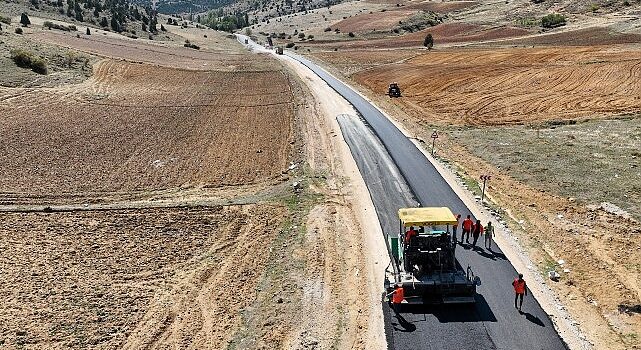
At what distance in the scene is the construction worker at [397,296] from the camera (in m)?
17.0

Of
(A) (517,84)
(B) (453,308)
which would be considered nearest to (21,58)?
(A) (517,84)

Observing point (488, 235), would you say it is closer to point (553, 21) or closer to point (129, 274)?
point (129, 274)

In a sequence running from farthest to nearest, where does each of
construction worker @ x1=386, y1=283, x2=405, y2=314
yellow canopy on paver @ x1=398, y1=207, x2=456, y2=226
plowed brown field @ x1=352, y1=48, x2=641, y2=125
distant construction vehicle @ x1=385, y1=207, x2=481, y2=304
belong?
plowed brown field @ x1=352, y1=48, x2=641, y2=125 < yellow canopy on paver @ x1=398, y1=207, x2=456, y2=226 < distant construction vehicle @ x1=385, y1=207, x2=481, y2=304 < construction worker @ x1=386, y1=283, x2=405, y2=314

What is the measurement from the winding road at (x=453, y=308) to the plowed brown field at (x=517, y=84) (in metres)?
15.1

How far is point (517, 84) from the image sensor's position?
5391 cm

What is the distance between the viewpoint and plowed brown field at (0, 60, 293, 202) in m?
29.6

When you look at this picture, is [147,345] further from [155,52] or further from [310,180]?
[155,52]

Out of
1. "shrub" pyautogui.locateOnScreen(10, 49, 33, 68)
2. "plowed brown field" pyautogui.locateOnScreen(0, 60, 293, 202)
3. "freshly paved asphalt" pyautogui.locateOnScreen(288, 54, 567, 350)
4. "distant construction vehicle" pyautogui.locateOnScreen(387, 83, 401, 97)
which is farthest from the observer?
"shrub" pyautogui.locateOnScreen(10, 49, 33, 68)

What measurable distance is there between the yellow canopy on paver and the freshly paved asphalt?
275 centimetres

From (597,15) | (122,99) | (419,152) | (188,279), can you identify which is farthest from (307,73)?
(597,15)

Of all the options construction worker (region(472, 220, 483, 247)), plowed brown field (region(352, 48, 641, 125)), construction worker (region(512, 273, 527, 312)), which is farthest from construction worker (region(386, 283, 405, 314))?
plowed brown field (region(352, 48, 641, 125))

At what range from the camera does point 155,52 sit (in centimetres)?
8619

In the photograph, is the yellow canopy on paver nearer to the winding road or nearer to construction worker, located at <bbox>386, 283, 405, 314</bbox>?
construction worker, located at <bbox>386, 283, 405, 314</bbox>

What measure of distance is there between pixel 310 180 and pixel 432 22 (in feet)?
380
